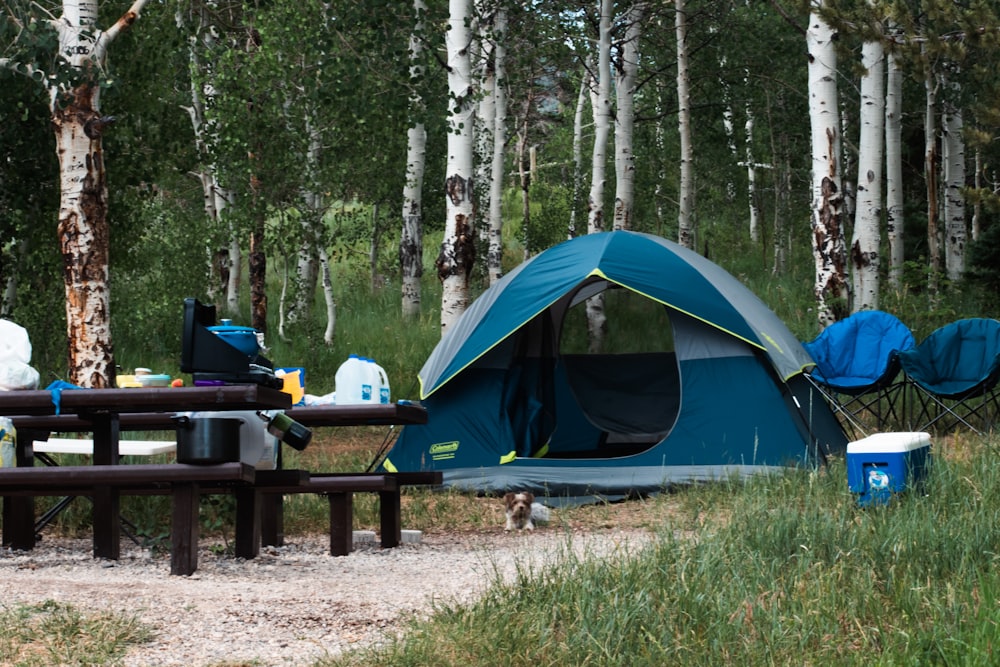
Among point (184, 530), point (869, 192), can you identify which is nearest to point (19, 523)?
point (184, 530)

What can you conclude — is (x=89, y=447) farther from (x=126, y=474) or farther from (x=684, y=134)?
(x=684, y=134)

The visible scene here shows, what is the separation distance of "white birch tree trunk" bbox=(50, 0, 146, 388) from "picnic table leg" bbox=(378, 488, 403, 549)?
10.9ft

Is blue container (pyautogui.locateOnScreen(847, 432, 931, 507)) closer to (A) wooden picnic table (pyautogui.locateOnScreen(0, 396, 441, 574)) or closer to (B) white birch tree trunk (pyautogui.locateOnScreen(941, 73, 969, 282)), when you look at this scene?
(A) wooden picnic table (pyautogui.locateOnScreen(0, 396, 441, 574))

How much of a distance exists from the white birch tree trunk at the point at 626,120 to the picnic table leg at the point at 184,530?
10.0 metres

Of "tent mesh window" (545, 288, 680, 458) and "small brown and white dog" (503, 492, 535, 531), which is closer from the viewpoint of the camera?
"small brown and white dog" (503, 492, 535, 531)

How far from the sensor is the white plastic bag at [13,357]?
5.58 m

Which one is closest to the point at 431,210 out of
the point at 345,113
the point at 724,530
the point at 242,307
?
the point at 242,307

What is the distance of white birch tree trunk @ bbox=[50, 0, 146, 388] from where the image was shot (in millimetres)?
8445

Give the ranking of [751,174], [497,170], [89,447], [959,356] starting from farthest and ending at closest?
[751,174]
[497,170]
[959,356]
[89,447]

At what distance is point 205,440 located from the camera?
476 cm

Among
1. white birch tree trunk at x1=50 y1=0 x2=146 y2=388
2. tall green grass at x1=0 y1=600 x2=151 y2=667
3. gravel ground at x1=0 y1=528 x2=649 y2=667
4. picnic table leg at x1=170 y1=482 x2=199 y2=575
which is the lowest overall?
gravel ground at x1=0 y1=528 x2=649 y2=667

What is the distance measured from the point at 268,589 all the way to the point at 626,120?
38.6ft

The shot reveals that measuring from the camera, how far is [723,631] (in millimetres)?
3555

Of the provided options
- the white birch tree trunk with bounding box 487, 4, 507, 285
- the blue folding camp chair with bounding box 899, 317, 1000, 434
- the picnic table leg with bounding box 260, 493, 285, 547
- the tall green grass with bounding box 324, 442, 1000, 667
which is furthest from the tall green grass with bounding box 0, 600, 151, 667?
the white birch tree trunk with bounding box 487, 4, 507, 285
